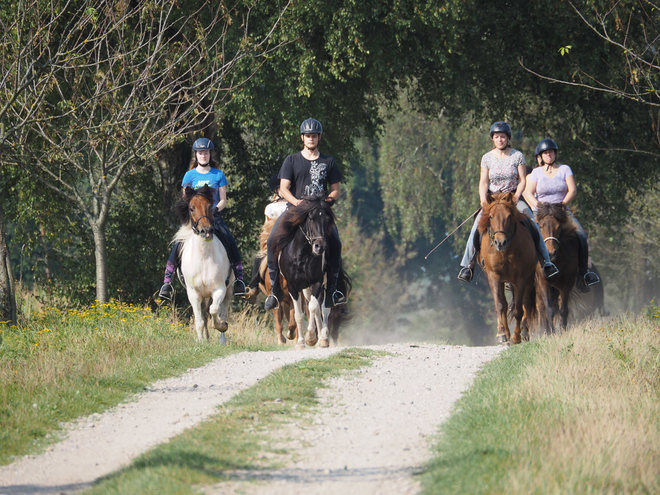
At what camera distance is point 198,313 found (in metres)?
12.5

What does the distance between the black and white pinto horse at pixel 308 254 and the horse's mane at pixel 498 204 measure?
2012mm

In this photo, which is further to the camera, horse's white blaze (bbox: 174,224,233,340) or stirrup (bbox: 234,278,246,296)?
stirrup (bbox: 234,278,246,296)

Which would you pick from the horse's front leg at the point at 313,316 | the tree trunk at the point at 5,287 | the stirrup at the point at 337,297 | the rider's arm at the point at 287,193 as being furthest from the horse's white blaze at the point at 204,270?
the tree trunk at the point at 5,287

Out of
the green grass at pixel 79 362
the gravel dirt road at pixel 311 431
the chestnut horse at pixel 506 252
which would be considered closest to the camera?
the gravel dirt road at pixel 311 431

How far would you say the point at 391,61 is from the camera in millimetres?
17500

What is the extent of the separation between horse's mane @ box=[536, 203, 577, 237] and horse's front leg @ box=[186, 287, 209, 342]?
16.4 ft

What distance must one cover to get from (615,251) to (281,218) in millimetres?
27275

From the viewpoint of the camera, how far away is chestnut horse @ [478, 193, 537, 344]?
38.0 feet

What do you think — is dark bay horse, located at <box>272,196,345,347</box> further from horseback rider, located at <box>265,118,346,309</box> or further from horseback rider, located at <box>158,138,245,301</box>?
horseback rider, located at <box>158,138,245,301</box>

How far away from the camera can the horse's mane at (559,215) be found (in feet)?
42.5

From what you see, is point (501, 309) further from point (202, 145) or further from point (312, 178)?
point (202, 145)

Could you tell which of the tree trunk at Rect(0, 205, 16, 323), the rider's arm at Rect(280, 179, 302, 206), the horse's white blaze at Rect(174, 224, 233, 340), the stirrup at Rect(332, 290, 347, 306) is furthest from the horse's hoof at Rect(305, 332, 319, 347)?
the tree trunk at Rect(0, 205, 16, 323)

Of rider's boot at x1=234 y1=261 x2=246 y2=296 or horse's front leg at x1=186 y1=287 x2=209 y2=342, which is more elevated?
rider's boot at x1=234 y1=261 x2=246 y2=296

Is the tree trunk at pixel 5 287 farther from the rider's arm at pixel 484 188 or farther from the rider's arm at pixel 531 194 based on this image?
the rider's arm at pixel 531 194
